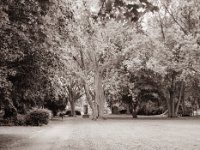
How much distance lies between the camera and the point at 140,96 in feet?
169

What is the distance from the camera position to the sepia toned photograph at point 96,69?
49.7ft

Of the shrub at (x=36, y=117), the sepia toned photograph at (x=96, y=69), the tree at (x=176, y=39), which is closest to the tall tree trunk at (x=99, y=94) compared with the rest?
the sepia toned photograph at (x=96, y=69)

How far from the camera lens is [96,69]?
48562mm

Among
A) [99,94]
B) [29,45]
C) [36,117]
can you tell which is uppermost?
[99,94]

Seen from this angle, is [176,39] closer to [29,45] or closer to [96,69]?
[96,69]

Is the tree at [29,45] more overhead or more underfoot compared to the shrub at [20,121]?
more overhead

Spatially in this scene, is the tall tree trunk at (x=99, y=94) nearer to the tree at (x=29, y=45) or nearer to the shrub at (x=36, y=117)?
the shrub at (x=36, y=117)

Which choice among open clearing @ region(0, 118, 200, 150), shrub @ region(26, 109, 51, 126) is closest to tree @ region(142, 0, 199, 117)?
shrub @ region(26, 109, 51, 126)

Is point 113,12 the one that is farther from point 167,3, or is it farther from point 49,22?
point 167,3

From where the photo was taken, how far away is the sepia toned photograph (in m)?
15.1

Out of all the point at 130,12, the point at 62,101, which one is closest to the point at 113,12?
the point at 130,12

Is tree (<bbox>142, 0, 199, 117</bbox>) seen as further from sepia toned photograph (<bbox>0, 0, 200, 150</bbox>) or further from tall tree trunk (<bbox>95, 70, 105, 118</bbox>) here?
tall tree trunk (<bbox>95, 70, 105, 118</bbox>)

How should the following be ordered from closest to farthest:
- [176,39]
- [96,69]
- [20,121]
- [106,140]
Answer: [106,140]
[20,121]
[176,39]
[96,69]

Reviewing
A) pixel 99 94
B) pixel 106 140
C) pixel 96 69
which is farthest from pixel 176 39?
pixel 106 140
